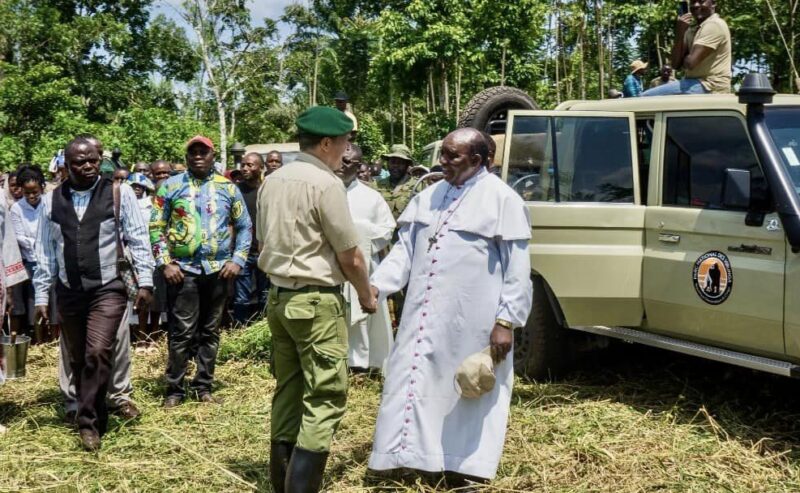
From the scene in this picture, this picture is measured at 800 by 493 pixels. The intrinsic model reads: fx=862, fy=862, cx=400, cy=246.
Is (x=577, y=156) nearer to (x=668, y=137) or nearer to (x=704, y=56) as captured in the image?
(x=668, y=137)

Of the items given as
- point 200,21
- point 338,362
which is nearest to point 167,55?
point 200,21

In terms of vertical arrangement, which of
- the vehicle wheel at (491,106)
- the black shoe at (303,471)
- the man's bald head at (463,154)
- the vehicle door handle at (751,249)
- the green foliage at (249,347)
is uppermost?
the vehicle wheel at (491,106)

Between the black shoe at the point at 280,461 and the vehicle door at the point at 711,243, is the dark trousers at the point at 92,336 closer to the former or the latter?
the black shoe at the point at 280,461

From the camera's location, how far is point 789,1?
48.4 feet

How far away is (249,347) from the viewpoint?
314 inches

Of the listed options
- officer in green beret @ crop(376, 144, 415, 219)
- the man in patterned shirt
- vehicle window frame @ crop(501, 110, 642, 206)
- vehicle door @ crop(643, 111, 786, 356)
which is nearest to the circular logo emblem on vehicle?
vehicle door @ crop(643, 111, 786, 356)

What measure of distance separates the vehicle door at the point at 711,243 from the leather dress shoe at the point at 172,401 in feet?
11.5

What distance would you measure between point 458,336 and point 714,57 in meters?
3.82

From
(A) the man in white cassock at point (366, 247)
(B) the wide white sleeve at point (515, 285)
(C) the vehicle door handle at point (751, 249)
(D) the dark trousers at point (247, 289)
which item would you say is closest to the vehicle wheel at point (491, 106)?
(A) the man in white cassock at point (366, 247)

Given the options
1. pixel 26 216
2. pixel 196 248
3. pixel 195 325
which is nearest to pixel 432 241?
pixel 196 248

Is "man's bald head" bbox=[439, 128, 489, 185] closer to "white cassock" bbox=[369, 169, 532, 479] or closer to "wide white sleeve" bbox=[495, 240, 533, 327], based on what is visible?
"white cassock" bbox=[369, 169, 532, 479]

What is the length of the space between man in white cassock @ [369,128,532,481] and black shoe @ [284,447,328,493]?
0.47m

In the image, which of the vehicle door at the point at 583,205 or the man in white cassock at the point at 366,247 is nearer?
the vehicle door at the point at 583,205

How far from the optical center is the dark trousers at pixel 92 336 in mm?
5578
